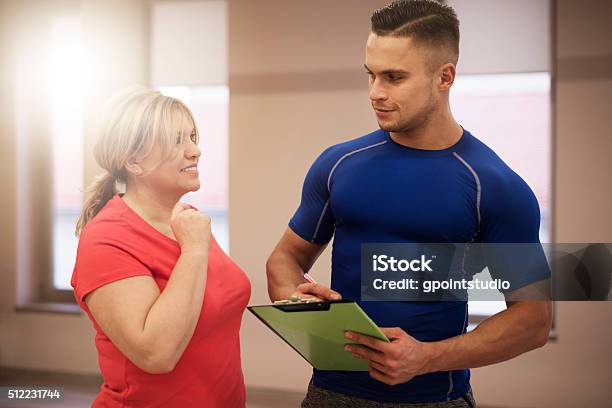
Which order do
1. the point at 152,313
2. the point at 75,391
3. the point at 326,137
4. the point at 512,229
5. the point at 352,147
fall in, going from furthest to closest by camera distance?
the point at 75,391 < the point at 326,137 < the point at 352,147 < the point at 512,229 < the point at 152,313

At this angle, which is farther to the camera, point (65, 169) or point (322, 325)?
point (65, 169)

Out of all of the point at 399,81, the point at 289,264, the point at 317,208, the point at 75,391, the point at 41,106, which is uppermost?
the point at 41,106

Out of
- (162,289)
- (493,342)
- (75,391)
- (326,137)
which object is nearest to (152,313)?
(162,289)

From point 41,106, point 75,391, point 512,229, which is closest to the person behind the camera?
point 512,229

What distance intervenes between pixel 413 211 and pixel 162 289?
17.1 inches

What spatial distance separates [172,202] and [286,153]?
1670 mm

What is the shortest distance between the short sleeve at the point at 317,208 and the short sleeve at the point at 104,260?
0.35 m

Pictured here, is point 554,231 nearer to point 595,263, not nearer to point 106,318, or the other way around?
point 595,263

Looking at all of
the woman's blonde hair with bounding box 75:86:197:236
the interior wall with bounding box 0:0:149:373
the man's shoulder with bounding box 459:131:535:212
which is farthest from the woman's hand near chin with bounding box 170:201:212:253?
the interior wall with bounding box 0:0:149:373

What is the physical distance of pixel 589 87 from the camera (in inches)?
99.7

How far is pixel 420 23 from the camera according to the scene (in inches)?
44.3

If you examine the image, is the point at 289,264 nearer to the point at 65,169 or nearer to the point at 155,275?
the point at 155,275

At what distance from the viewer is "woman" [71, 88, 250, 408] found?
3.15ft

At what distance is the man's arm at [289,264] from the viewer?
125 centimetres
